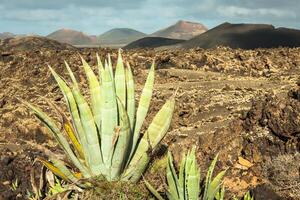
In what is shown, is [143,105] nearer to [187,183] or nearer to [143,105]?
[143,105]

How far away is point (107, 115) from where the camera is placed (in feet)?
15.8

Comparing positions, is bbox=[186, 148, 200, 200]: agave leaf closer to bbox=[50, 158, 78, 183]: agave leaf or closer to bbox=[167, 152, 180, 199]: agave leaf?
bbox=[167, 152, 180, 199]: agave leaf

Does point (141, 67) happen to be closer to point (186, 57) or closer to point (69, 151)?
point (186, 57)

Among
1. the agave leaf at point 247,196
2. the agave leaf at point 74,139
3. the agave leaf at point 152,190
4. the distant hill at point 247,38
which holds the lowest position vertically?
the distant hill at point 247,38

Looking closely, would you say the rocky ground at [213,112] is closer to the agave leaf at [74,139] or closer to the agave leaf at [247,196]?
the agave leaf at [247,196]

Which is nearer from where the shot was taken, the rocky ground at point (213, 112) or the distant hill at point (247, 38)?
the rocky ground at point (213, 112)

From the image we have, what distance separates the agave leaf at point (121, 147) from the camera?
4727 millimetres

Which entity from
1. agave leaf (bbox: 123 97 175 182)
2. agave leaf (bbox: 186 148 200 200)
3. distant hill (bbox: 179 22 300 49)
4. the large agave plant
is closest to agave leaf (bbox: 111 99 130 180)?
the large agave plant

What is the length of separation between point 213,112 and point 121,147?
9.30 metres

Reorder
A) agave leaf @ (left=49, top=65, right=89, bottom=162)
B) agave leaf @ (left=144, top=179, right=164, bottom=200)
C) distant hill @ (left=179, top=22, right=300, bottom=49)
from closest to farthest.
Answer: agave leaf @ (left=144, top=179, right=164, bottom=200)
agave leaf @ (left=49, top=65, right=89, bottom=162)
distant hill @ (left=179, top=22, right=300, bottom=49)

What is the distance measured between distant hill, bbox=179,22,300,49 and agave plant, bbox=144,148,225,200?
6330cm

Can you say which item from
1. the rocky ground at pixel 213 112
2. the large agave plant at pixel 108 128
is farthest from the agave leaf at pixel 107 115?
the rocky ground at pixel 213 112

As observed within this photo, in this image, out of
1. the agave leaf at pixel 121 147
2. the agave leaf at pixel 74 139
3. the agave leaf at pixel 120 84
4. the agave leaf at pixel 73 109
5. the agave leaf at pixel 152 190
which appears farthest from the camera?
the agave leaf at pixel 74 139

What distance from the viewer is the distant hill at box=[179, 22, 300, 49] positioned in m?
71.2
